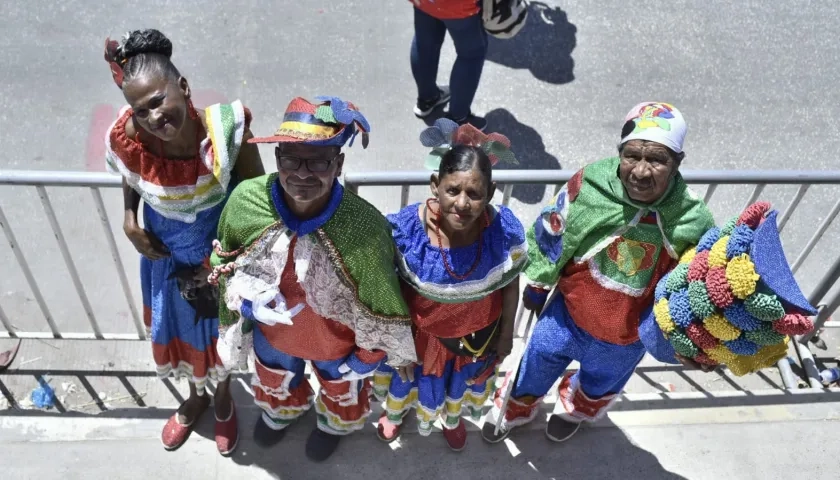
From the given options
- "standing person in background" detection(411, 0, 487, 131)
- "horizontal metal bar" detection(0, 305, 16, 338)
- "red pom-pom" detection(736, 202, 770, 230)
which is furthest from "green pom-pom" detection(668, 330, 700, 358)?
"horizontal metal bar" detection(0, 305, 16, 338)

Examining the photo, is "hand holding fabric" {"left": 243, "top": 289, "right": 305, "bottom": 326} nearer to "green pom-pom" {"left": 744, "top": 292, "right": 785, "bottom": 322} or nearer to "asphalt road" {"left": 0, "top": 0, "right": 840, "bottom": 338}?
"green pom-pom" {"left": 744, "top": 292, "right": 785, "bottom": 322}

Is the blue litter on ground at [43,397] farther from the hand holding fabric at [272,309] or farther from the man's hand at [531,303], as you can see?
the man's hand at [531,303]

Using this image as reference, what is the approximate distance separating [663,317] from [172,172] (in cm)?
165

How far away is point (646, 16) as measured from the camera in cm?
586

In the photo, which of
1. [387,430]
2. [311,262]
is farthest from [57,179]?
[387,430]

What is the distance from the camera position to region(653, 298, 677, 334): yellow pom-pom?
7.53 ft

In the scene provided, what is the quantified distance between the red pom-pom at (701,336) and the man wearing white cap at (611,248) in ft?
0.64

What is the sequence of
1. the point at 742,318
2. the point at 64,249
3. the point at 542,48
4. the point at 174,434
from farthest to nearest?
the point at 542,48 < the point at 174,434 < the point at 64,249 < the point at 742,318

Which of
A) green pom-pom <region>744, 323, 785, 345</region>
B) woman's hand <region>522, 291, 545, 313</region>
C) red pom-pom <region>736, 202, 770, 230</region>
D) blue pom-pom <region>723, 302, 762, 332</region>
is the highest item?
red pom-pom <region>736, 202, 770, 230</region>

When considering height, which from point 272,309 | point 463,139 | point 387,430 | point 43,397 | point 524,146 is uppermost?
point 463,139

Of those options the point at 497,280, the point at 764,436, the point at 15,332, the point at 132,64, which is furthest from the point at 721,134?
the point at 15,332

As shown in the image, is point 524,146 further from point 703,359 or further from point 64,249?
point 64,249

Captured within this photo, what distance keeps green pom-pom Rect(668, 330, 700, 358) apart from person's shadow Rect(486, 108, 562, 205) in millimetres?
2249

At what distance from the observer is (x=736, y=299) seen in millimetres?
2105
